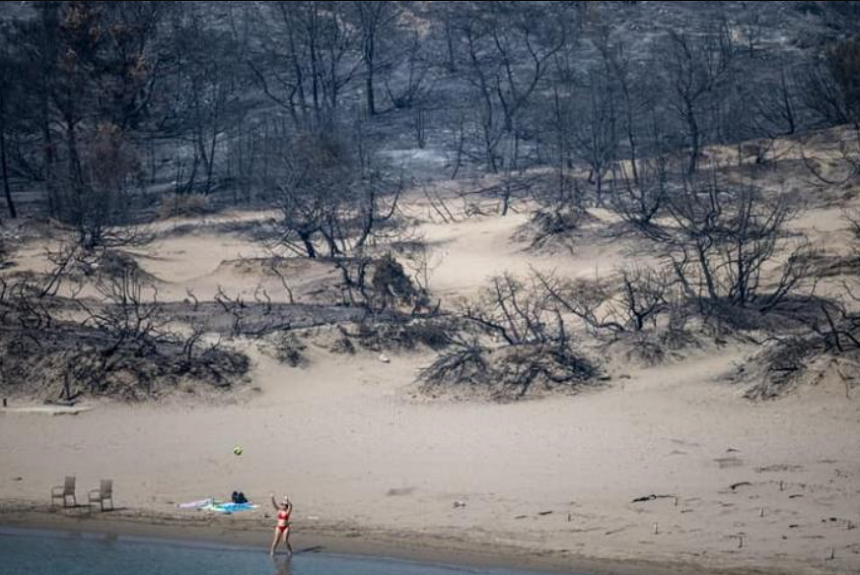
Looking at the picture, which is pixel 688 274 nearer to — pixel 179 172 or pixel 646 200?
pixel 646 200

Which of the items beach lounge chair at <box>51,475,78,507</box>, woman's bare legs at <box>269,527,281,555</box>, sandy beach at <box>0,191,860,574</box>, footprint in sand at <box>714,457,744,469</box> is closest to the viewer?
sandy beach at <box>0,191,860,574</box>

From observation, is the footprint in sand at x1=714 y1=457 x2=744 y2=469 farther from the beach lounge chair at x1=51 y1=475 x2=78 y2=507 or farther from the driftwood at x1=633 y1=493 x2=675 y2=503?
the beach lounge chair at x1=51 y1=475 x2=78 y2=507

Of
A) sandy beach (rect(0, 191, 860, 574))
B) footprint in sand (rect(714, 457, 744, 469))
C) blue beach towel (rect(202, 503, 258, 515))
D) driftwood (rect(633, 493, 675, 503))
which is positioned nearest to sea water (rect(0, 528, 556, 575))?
sandy beach (rect(0, 191, 860, 574))

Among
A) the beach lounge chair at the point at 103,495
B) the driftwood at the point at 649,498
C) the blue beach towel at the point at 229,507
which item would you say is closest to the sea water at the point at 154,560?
the beach lounge chair at the point at 103,495

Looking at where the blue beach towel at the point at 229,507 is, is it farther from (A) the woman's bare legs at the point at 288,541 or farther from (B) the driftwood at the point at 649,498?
(B) the driftwood at the point at 649,498

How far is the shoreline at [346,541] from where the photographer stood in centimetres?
1372

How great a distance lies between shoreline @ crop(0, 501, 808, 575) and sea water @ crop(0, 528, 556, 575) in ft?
0.32

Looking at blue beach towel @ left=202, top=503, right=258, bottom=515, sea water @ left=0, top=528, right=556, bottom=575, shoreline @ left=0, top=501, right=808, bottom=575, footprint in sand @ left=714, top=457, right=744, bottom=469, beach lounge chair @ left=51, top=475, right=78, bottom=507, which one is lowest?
sea water @ left=0, top=528, right=556, bottom=575

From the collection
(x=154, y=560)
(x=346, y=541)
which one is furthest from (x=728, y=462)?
(x=154, y=560)

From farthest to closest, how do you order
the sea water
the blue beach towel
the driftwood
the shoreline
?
the blue beach towel, the driftwood, the sea water, the shoreline

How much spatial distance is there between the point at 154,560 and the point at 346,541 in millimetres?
2133

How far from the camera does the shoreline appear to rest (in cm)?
1372

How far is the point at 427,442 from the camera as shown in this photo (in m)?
17.2

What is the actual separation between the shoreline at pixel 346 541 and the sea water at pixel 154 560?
0.32ft
